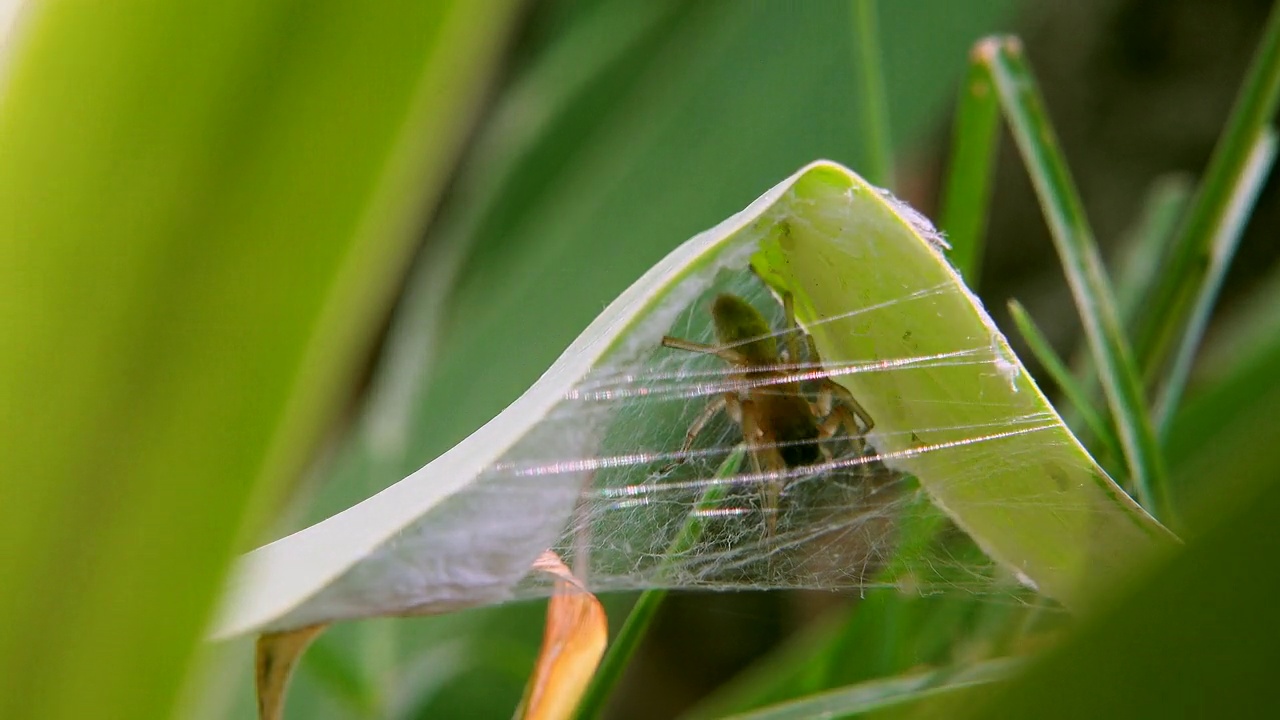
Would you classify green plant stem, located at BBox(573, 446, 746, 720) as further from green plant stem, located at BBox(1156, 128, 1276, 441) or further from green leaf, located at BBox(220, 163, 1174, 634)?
green plant stem, located at BBox(1156, 128, 1276, 441)

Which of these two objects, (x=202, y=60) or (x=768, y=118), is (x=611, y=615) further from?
(x=202, y=60)

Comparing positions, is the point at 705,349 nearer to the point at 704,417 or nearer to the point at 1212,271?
the point at 704,417

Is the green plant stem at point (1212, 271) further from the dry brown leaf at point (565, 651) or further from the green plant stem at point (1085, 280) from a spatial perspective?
the dry brown leaf at point (565, 651)

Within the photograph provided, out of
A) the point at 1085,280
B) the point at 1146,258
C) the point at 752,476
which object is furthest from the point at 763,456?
the point at 1146,258

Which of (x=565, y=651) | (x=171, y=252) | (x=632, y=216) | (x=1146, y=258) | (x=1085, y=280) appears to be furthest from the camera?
(x=632, y=216)

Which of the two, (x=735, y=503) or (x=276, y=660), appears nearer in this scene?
(x=276, y=660)

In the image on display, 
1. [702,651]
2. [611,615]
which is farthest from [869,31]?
[702,651]
